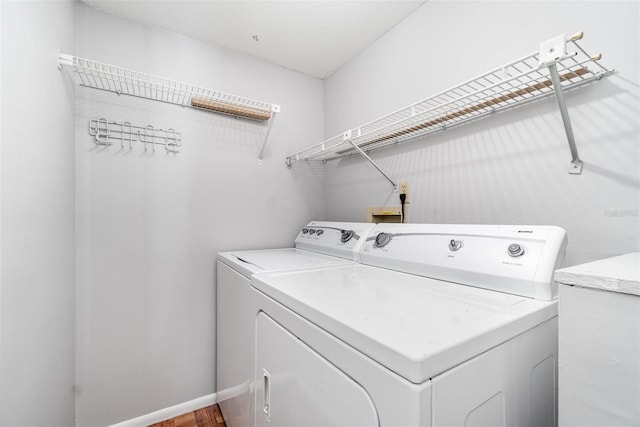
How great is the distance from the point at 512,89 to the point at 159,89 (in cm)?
192

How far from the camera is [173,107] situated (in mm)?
1784

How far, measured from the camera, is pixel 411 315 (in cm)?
69

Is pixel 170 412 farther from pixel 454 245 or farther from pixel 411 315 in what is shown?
pixel 454 245

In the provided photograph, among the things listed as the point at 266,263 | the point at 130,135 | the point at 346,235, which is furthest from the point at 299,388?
the point at 130,135

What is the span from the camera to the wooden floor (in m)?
1.68

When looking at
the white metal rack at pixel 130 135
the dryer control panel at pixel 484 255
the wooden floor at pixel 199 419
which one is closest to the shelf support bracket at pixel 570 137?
the dryer control panel at pixel 484 255

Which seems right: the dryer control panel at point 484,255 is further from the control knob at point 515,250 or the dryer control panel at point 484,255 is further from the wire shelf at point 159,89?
the wire shelf at point 159,89

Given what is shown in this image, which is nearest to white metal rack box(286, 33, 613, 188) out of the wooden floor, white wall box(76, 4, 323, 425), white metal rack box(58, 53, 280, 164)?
white metal rack box(58, 53, 280, 164)

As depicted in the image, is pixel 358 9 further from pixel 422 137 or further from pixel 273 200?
pixel 273 200

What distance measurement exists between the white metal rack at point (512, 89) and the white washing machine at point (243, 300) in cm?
54

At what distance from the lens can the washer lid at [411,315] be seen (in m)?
0.52

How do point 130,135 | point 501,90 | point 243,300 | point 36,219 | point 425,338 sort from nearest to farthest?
point 425,338 < point 36,219 < point 501,90 < point 243,300 < point 130,135

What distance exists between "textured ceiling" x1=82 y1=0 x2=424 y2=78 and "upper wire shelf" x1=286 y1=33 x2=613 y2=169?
2.13 ft

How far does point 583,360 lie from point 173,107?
220 centimetres
